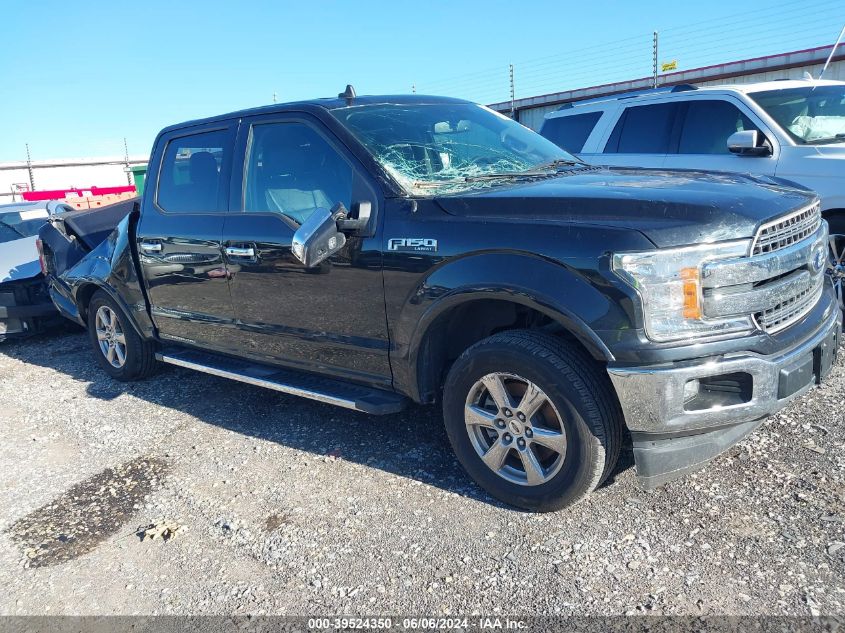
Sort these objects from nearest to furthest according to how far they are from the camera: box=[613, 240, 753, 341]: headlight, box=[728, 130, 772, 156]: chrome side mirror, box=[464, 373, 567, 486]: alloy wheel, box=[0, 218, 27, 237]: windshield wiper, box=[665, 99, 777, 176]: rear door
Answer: box=[613, 240, 753, 341]: headlight → box=[464, 373, 567, 486]: alloy wheel → box=[728, 130, 772, 156]: chrome side mirror → box=[665, 99, 777, 176]: rear door → box=[0, 218, 27, 237]: windshield wiper

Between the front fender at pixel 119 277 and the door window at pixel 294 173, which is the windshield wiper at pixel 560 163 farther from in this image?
the front fender at pixel 119 277

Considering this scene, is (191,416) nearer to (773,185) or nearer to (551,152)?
(551,152)

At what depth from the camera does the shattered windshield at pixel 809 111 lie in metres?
5.59

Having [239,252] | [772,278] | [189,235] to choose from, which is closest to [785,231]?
[772,278]

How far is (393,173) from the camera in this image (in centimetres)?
341

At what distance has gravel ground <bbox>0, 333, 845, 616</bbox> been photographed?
2566 millimetres

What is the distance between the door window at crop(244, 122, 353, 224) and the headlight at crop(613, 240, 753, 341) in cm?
160

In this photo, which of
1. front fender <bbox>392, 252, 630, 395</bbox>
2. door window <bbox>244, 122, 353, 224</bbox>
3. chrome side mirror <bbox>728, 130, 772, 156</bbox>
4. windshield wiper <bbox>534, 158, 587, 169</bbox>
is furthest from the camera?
chrome side mirror <bbox>728, 130, 772, 156</bbox>

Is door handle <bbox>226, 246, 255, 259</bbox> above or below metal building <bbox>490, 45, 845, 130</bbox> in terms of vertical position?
below

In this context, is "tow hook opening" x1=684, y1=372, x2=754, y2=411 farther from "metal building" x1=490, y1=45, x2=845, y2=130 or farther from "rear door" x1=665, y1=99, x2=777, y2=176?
"metal building" x1=490, y1=45, x2=845, y2=130

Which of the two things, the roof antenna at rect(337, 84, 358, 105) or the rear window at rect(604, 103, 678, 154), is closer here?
the roof antenna at rect(337, 84, 358, 105)

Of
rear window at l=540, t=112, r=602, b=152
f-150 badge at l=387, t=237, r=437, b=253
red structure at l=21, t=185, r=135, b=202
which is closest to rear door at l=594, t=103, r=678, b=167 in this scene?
rear window at l=540, t=112, r=602, b=152

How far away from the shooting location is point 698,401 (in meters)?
2.62

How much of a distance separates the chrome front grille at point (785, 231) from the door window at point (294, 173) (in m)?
1.94
